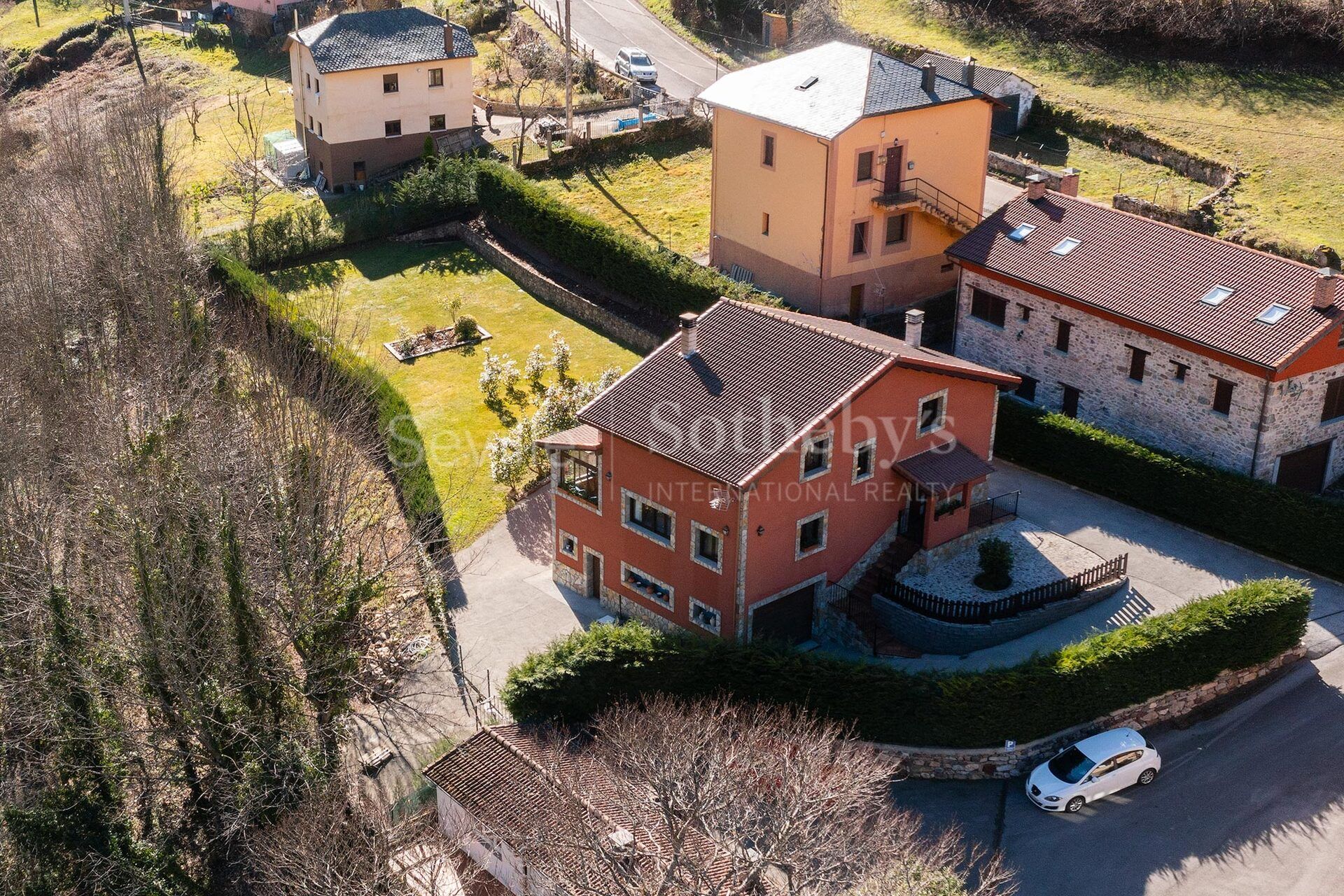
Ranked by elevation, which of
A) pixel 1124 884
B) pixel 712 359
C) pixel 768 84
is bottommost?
pixel 1124 884

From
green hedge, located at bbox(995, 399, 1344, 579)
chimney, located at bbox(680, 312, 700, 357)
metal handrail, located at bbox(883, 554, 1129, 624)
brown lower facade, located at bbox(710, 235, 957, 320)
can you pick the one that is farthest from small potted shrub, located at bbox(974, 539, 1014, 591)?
brown lower facade, located at bbox(710, 235, 957, 320)

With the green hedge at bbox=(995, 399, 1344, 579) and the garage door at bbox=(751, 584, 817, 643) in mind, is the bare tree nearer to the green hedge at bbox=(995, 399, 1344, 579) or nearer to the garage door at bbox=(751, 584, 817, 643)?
the garage door at bbox=(751, 584, 817, 643)

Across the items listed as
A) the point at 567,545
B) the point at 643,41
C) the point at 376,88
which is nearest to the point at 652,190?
the point at 376,88

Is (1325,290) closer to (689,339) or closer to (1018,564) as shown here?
(1018,564)

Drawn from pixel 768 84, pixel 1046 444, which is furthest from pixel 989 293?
pixel 768 84

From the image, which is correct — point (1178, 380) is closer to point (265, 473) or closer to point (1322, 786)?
point (1322, 786)

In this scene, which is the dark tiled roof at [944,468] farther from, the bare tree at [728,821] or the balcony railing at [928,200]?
the balcony railing at [928,200]
